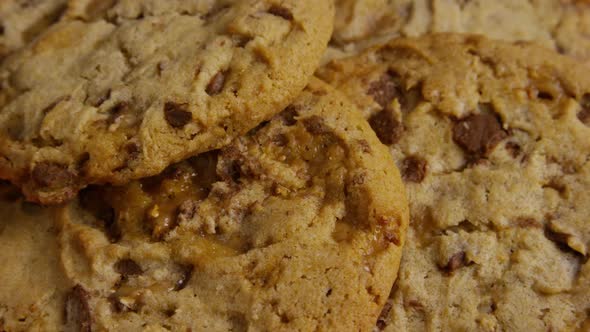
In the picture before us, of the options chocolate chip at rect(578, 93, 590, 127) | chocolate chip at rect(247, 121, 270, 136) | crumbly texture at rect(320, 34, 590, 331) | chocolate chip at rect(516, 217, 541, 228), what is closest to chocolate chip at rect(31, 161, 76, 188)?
chocolate chip at rect(247, 121, 270, 136)

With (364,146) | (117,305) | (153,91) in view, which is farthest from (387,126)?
(117,305)

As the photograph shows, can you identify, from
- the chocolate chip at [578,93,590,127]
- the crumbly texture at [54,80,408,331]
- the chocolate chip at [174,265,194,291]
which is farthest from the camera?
the chocolate chip at [578,93,590,127]

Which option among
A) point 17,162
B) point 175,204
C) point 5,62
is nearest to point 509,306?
point 175,204

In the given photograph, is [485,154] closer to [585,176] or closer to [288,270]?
Result: [585,176]

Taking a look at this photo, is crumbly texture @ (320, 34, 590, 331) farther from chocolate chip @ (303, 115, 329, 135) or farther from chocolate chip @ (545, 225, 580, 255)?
chocolate chip @ (303, 115, 329, 135)

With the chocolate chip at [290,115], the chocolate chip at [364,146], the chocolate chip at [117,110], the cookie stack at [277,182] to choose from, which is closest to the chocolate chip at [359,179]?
the cookie stack at [277,182]

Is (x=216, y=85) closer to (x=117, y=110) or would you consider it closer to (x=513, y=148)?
(x=117, y=110)
